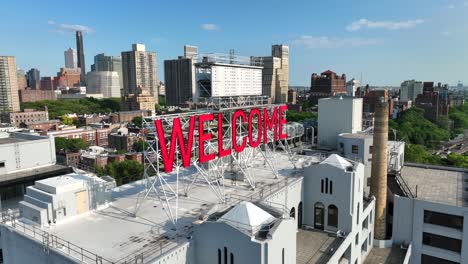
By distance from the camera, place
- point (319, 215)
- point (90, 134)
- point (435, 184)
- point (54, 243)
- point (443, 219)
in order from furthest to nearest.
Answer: point (90, 134)
point (435, 184)
point (443, 219)
point (319, 215)
point (54, 243)

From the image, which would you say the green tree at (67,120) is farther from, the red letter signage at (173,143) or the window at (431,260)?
the window at (431,260)

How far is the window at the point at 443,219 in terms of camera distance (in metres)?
37.8

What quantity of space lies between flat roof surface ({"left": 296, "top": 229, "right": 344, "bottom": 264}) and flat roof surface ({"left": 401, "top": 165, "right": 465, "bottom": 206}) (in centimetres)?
1541

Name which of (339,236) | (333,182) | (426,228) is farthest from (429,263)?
(333,182)

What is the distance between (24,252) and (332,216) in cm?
3018

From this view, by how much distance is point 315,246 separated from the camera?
109 ft

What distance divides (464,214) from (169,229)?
33647 mm

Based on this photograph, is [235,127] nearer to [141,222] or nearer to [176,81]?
[141,222]

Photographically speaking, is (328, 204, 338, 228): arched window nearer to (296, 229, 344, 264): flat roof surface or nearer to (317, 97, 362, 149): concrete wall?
(296, 229, 344, 264): flat roof surface

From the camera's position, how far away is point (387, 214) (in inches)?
1825

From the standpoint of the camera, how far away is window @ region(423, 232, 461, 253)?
38362 mm

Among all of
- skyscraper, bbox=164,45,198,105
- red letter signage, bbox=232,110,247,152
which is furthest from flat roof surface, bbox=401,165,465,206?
skyscraper, bbox=164,45,198,105

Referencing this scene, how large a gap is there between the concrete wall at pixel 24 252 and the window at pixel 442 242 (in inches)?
1603

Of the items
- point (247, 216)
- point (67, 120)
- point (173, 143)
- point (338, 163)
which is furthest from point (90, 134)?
point (247, 216)
